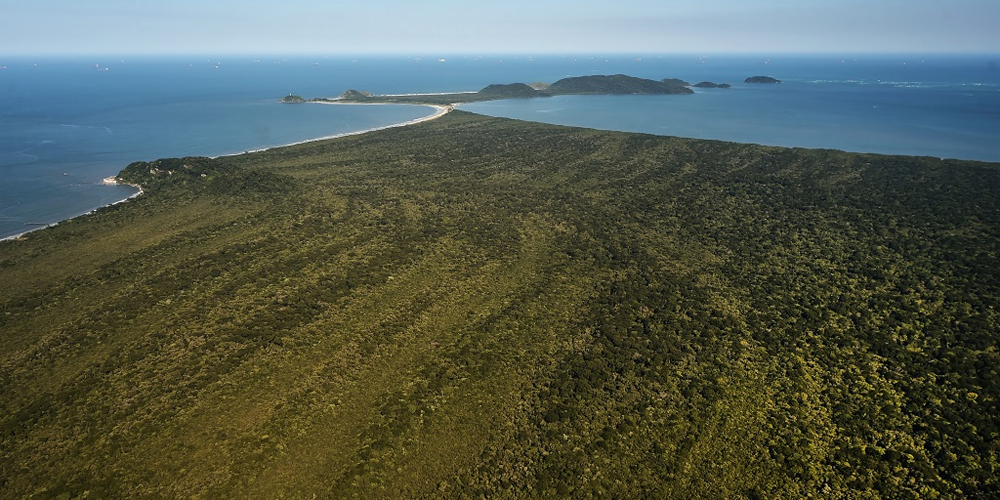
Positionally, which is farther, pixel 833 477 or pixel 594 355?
pixel 594 355

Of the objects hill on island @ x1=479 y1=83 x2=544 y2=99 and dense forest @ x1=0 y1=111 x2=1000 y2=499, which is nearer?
dense forest @ x1=0 y1=111 x2=1000 y2=499

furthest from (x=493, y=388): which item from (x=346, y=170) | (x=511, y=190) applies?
(x=346, y=170)

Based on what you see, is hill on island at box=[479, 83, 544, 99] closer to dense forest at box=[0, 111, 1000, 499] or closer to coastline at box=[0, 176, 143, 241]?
coastline at box=[0, 176, 143, 241]

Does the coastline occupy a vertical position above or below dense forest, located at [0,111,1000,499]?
above

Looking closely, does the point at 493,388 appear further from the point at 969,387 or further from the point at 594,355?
the point at 969,387

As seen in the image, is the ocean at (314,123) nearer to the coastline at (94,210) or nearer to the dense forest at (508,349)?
the coastline at (94,210)

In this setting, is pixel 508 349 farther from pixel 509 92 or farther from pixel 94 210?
pixel 509 92

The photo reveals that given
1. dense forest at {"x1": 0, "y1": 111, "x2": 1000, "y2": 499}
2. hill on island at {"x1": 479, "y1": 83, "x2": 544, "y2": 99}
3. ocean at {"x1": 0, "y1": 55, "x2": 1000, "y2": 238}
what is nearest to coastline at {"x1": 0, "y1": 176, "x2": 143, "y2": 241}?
ocean at {"x1": 0, "y1": 55, "x2": 1000, "y2": 238}

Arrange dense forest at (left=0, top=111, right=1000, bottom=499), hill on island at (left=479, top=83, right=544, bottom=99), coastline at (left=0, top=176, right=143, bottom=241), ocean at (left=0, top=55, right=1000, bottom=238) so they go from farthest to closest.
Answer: hill on island at (left=479, top=83, right=544, bottom=99) → ocean at (left=0, top=55, right=1000, bottom=238) → coastline at (left=0, top=176, right=143, bottom=241) → dense forest at (left=0, top=111, right=1000, bottom=499)

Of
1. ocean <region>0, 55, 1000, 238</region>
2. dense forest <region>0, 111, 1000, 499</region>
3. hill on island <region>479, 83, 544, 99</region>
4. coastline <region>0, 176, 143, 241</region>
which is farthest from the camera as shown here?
hill on island <region>479, 83, 544, 99</region>

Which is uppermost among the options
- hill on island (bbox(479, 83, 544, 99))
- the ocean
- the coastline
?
hill on island (bbox(479, 83, 544, 99))
